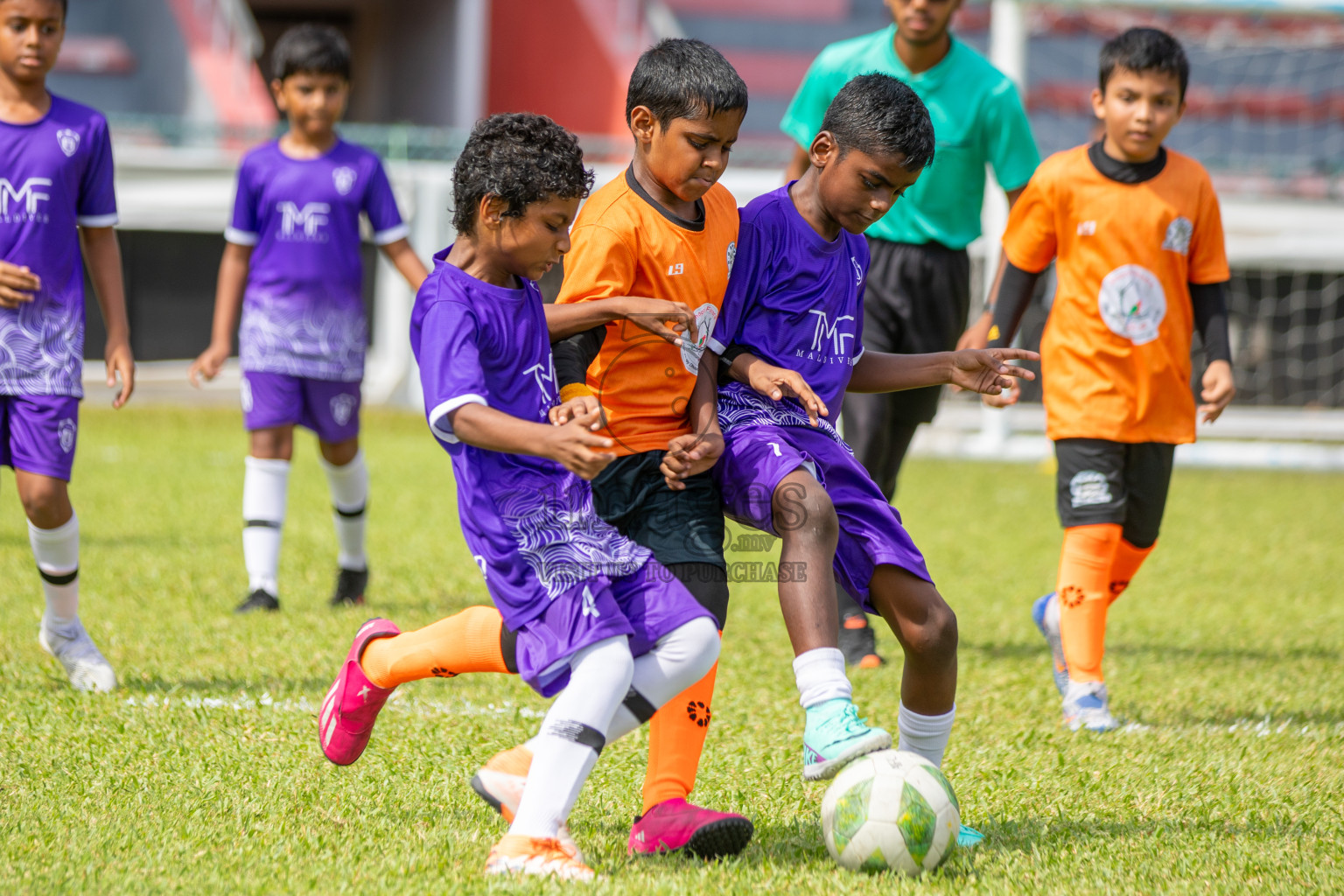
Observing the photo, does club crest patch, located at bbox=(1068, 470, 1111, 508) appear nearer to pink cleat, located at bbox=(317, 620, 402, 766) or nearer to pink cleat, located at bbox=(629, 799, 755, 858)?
pink cleat, located at bbox=(629, 799, 755, 858)

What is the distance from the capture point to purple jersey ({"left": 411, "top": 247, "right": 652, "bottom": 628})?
2.62 meters

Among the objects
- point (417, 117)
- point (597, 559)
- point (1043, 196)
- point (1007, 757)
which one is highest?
point (1043, 196)

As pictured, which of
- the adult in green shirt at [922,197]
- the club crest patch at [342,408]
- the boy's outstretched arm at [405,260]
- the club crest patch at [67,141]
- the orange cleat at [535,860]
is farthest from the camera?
the club crest patch at [342,408]

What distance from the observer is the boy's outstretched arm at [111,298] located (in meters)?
4.21

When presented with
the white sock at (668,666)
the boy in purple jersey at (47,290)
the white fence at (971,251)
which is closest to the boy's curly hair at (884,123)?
the white sock at (668,666)

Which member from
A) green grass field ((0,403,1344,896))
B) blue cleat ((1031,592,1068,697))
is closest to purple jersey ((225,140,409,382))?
green grass field ((0,403,1344,896))

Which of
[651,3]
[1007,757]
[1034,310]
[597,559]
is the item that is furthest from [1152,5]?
[651,3]

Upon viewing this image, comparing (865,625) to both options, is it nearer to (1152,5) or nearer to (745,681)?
(745,681)

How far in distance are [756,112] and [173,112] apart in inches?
363

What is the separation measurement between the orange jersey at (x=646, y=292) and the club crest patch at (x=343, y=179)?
9.53 feet

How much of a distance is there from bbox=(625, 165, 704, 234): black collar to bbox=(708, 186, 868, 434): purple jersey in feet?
0.43

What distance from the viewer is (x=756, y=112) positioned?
23.2 metres

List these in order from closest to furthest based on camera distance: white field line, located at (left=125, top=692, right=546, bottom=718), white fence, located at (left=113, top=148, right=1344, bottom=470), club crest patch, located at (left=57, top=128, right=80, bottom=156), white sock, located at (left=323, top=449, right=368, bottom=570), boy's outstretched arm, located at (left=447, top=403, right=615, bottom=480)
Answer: boy's outstretched arm, located at (left=447, top=403, right=615, bottom=480)
white field line, located at (left=125, top=692, right=546, bottom=718)
club crest patch, located at (left=57, top=128, right=80, bottom=156)
white sock, located at (left=323, top=449, right=368, bottom=570)
white fence, located at (left=113, top=148, right=1344, bottom=470)

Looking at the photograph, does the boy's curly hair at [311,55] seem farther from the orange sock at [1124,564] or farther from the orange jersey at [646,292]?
the orange sock at [1124,564]
